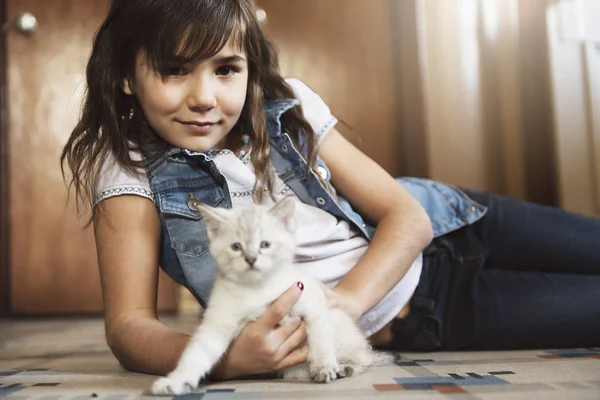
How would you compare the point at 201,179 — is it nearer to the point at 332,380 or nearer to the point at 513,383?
the point at 332,380

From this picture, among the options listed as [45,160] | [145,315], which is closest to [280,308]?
[145,315]

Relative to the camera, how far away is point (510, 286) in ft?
4.27

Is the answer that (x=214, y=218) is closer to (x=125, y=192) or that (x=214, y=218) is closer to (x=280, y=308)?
(x=280, y=308)

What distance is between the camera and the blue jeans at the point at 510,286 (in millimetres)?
1240

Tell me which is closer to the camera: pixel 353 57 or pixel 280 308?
pixel 280 308

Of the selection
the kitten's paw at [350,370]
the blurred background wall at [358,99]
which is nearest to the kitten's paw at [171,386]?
the kitten's paw at [350,370]

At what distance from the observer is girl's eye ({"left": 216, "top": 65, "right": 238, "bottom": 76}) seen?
1.09 m

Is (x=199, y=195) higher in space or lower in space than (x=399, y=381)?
higher

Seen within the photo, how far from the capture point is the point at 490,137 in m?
2.50

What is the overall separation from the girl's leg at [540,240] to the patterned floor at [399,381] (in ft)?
0.85

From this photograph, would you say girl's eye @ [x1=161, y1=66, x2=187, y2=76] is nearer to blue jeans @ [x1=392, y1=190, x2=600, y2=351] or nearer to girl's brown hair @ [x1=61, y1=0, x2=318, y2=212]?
girl's brown hair @ [x1=61, y1=0, x2=318, y2=212]

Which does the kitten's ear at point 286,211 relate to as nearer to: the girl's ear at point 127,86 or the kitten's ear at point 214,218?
the kitten's ear at point 214,218

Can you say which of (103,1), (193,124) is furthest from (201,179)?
(103,1)

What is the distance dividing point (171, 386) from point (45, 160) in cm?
209
